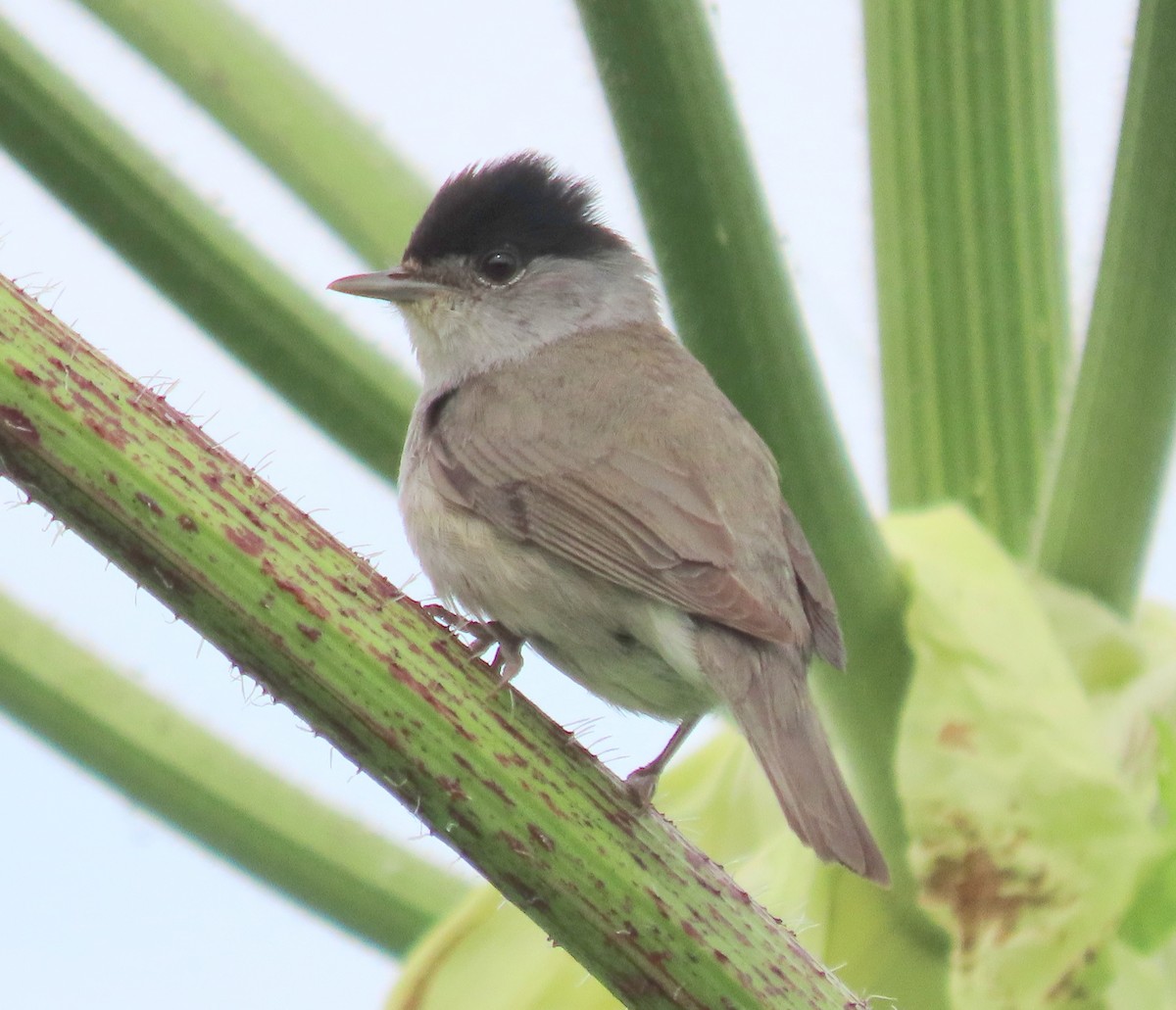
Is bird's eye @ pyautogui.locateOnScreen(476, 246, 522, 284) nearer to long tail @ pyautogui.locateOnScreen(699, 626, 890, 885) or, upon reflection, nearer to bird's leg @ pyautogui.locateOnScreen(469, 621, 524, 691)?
bird's leg @ pyautogui.locateOnScreen(469, 621, 524, 691)

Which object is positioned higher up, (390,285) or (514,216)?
(514,216)

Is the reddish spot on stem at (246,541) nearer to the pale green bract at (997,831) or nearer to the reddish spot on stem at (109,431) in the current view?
the reddish spot on stem at (109,431)

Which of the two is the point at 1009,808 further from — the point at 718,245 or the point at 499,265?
the point at 499,265

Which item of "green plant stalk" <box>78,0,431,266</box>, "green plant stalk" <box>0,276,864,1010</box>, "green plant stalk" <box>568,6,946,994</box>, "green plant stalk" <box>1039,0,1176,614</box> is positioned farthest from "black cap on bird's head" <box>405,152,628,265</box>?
"green plant stalk" <box>0,276,864,1010</box>

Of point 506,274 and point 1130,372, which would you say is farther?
point 506,274

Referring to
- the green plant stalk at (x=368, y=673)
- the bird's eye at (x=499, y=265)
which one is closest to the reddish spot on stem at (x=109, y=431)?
the green plant stalk at (x=368, y=673)

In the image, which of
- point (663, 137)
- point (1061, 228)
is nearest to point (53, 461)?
point (663, 137)

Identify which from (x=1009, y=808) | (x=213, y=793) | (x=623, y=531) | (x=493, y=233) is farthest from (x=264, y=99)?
(x=1009, y=808)
